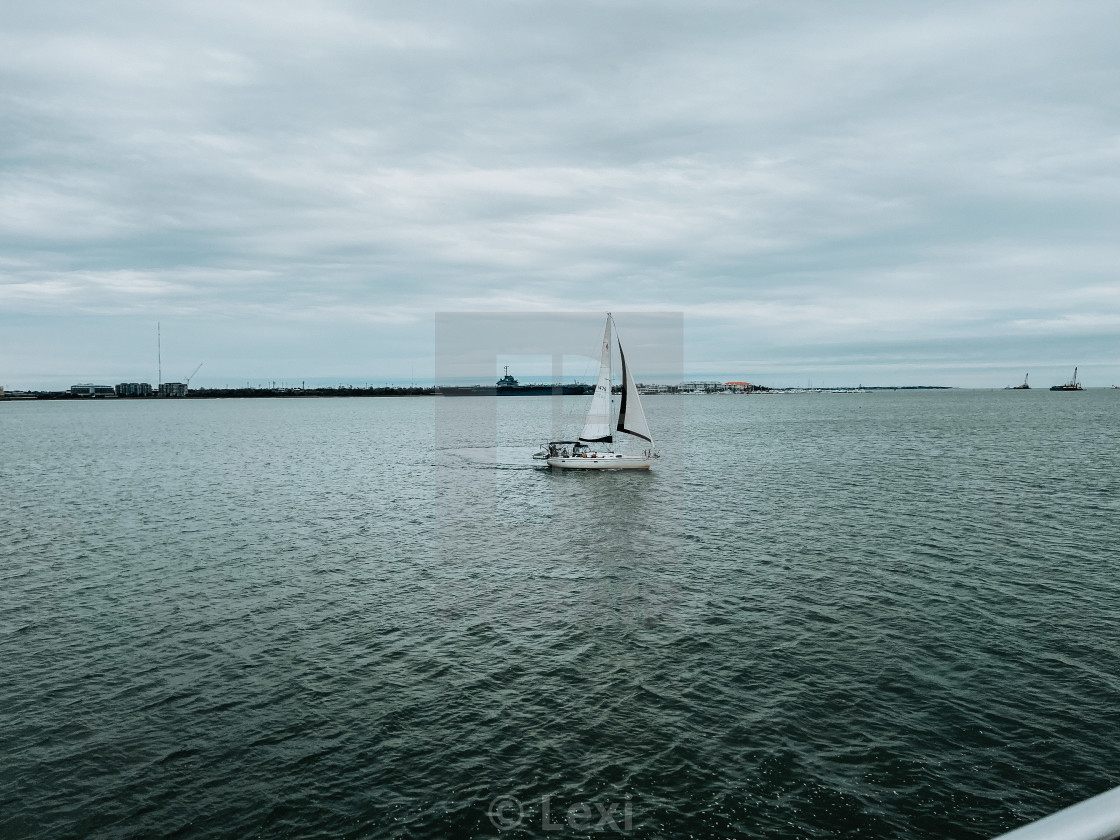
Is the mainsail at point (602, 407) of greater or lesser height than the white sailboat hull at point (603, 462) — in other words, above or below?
above

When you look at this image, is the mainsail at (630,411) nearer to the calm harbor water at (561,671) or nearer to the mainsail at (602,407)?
the mainsail at (602,407)

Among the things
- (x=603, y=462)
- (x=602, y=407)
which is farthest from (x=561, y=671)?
(x=602, y=407)

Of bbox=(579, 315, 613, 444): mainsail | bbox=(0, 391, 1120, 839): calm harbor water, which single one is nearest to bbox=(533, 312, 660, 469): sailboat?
bbox=(579, 315, 613, 444): mainsail

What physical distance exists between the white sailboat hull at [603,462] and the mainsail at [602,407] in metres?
3.05

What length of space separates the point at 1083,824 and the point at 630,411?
302 feet

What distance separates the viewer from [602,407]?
95375mm

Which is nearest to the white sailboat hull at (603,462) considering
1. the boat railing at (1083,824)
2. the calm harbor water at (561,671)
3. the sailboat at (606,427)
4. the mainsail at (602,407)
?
the sailboat at (606,427)

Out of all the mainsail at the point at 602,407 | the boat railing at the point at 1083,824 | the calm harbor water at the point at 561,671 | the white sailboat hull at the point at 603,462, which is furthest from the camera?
the white sailboat hull at the point at 603,462

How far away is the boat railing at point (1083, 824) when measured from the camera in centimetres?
274

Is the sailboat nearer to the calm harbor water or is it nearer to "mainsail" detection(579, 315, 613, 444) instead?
"mainsail" detection(579, 315, 613, 444)

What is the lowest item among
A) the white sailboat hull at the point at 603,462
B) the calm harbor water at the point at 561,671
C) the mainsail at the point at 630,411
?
the calm harbor water at the point at 561,671

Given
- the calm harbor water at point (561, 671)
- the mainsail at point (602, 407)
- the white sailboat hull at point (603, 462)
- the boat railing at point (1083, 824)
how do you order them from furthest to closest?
the white sailboat hull at point (603, 462)
the mainsail at point (602, 407)
the calm harbor water at point (561, 671)
the boat railing at point (1083, 824)

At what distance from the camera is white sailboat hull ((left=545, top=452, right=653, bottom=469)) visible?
311 ft

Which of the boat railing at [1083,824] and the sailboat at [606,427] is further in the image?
the sailboat at [606,427]
